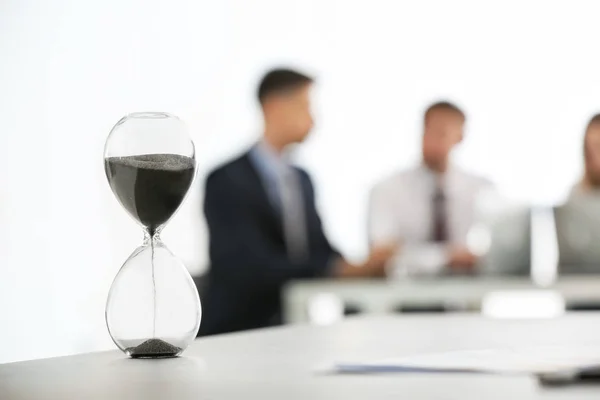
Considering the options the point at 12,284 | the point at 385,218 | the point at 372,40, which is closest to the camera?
the point at 385,218

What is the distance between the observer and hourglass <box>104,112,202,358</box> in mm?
896

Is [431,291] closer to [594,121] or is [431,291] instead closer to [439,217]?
[439,217]

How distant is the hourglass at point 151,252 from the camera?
2.94 feet

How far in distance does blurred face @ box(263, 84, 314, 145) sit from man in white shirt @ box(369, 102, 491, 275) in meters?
0.53

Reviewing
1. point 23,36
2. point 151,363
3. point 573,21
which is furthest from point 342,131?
point 151,363

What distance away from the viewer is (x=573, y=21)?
18.2ft

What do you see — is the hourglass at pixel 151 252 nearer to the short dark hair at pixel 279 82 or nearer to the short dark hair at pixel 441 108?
the short dark hair at pixel 279 82

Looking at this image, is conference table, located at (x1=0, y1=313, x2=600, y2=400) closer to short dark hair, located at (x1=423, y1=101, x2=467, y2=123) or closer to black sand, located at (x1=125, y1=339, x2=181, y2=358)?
black sand, located at (x1=125, y1=339, x2=181, y2=358)

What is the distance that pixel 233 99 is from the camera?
5871mm

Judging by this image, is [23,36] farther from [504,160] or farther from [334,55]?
[504,160]

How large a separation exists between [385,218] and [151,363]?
3473 mm

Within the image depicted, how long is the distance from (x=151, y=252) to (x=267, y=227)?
299 centimetres

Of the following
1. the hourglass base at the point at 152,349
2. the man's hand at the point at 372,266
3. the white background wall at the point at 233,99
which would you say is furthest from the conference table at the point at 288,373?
the white background wall at the point at 233,99

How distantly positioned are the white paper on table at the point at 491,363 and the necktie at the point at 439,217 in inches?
129
